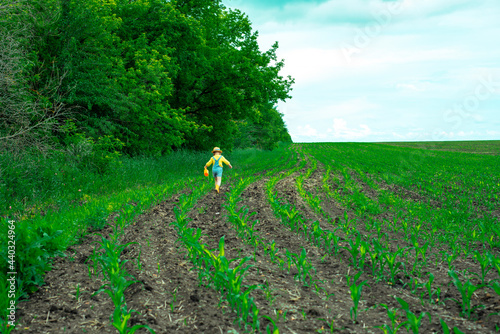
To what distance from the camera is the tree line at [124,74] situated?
10875 mm

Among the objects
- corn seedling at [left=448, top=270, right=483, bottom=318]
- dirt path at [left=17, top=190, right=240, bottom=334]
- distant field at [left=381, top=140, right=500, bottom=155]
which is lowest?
dirt path at [left=17, top=190, right=240, bottom=334]

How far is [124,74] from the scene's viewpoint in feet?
49.3

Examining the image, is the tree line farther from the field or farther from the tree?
the field

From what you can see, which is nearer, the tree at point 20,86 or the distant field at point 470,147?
the tree at point 20,86

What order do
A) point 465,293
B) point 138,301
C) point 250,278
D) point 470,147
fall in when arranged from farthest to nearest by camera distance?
point 470,147
point 250,278
point 138,301
point 465,293

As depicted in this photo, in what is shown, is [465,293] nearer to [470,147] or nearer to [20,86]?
[20,86]

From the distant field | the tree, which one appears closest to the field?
the tree

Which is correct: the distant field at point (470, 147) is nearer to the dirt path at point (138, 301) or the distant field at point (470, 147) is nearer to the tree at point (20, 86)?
the tree at point (20, 86)

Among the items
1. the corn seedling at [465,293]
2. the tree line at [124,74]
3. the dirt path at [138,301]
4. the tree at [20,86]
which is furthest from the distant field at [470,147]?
the dirt path at [138,301]

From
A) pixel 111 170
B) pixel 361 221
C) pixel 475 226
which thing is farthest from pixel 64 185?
pixel 475 226

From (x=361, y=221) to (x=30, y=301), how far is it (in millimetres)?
7067

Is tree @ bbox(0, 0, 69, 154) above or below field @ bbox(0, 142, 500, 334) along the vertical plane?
above

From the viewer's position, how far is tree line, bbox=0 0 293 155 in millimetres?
10875

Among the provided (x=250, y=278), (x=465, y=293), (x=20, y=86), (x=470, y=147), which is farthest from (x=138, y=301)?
(x=470, y=147)
